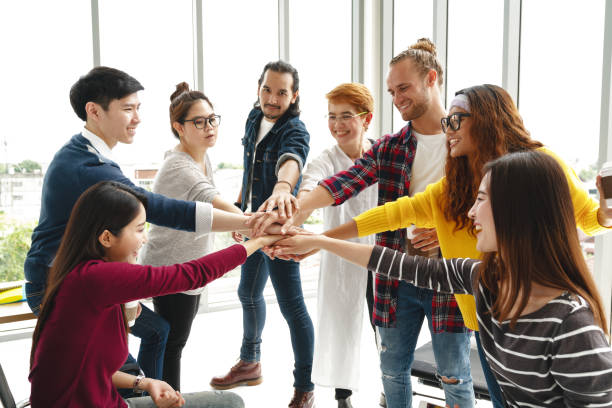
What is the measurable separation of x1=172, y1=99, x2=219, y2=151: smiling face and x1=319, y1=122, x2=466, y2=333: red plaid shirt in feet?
1.96

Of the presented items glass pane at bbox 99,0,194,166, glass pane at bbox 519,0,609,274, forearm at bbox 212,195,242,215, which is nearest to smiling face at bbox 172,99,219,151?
forearm at bbox 212,195,242,215

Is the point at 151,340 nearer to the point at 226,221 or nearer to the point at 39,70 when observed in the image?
the point at 226,221

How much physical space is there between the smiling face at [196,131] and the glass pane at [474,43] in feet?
6.65

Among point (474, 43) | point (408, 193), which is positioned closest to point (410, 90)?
point (408, 193)

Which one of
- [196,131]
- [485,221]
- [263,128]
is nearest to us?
[485,221]

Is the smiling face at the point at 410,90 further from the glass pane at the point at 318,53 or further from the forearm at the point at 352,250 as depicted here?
the glass pane at the point at 318,53

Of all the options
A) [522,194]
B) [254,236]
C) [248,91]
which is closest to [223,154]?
[248,91]

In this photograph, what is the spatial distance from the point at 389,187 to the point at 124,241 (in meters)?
0.98

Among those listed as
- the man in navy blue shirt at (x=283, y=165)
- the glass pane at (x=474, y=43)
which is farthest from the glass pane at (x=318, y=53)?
the man in navy blue shirt at (x=283, y=165)

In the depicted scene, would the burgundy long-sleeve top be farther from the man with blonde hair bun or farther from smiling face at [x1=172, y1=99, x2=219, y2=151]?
smiling face at [x1=172, y1=99, x2=219, y2=151]

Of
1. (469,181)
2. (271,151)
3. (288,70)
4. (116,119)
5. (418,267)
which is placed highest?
(288,70)

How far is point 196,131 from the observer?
224 cm

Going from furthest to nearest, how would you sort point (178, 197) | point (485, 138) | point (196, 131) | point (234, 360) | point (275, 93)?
1. point (234, 360)
2. point (275, 93)
3. point (196, 131)
4. point (178, 197)
5. point (485, 138)

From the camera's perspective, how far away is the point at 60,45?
3.70 meters
